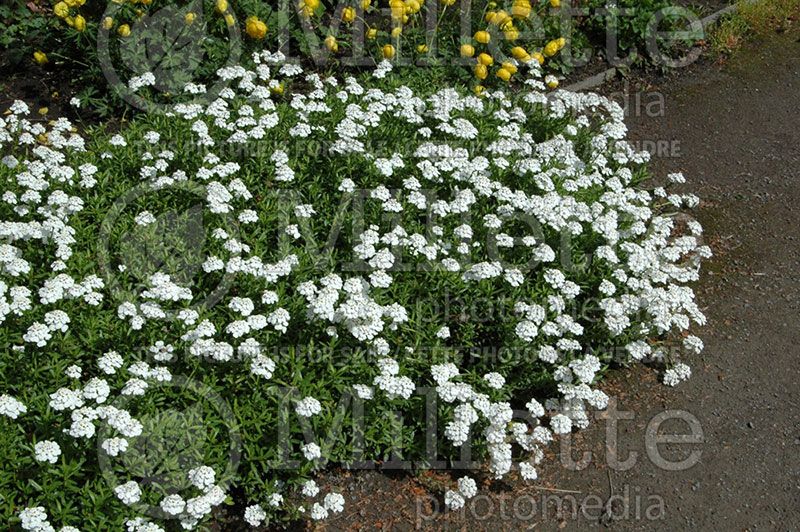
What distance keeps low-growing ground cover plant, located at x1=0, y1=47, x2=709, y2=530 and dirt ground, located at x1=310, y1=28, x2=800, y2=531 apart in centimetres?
19

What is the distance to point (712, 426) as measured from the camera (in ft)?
16.8

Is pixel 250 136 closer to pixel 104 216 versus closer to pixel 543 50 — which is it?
pixel 104 216

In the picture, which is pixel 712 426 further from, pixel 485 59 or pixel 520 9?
pixel 520 9

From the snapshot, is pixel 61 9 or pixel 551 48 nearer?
pixel 61 9

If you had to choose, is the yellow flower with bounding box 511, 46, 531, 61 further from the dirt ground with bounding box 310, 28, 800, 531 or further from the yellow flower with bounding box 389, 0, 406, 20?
the dirt ground with bounding box 310, 28, 800, 531

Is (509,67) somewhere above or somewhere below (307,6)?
below

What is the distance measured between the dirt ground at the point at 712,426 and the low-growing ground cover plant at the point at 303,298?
187 mm

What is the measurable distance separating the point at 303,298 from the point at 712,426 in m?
2.57

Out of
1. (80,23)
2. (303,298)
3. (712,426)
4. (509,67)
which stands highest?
(80,23)

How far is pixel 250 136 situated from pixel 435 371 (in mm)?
2293

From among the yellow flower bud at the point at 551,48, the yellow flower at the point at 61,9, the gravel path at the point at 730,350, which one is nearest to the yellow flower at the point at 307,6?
the yellow flower at the point at 61,9

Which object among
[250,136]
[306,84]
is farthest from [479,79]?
[250,136]

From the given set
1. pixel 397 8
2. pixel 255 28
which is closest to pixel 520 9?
pixel 397 8

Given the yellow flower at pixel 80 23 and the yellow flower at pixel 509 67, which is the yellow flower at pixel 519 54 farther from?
the yellow flower at pixel 80 23
